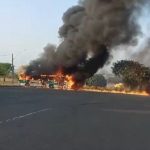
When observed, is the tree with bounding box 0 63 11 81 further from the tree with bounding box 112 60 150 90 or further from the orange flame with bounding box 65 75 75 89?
the orange flame with bounding box 65 75 75 89

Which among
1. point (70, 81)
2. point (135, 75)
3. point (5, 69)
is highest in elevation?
point (5, 69)

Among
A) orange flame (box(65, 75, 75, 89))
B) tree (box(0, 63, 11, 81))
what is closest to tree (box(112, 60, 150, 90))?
orange flame (box(65, 75, 75, 89))

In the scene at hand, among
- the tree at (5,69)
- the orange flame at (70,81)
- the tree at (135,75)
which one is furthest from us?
the tree at (5,69)

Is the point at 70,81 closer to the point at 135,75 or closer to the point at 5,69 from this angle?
the point at 135,75

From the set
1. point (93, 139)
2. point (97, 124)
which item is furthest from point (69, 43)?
point (93, 139)

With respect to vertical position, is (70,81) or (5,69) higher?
(5,69)

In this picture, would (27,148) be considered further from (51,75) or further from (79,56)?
(51,75)

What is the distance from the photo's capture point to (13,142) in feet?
38.8

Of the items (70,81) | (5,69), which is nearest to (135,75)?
(70,81)

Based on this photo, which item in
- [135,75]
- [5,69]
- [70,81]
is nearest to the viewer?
[70,81]

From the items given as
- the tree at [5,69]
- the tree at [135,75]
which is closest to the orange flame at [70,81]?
the tree at [135,75]

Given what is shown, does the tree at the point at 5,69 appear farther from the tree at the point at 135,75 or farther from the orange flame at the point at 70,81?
the orange flame at the point at 70,81

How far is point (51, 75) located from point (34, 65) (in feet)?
9.42

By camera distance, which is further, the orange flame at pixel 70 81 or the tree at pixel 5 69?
the tree at pixel 5 69
